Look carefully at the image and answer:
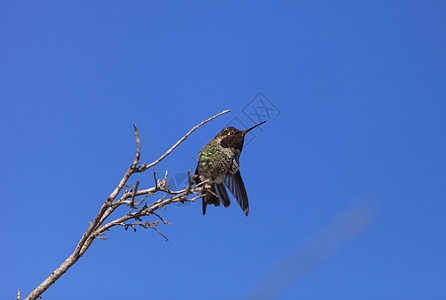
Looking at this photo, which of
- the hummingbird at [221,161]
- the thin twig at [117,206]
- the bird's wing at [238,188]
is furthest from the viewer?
the bird's wing at [238,188]

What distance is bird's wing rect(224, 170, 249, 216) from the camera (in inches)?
271

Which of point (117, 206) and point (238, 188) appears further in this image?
point (238, 188)

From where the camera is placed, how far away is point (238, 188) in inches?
273

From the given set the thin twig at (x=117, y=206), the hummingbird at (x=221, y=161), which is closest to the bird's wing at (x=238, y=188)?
the hummingbird at (x=221, y=161)

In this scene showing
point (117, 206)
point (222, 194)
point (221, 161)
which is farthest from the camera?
point (222, 194)

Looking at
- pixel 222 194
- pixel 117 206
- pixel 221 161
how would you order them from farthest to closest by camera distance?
pixel 222 194 → pixel 221 161 → pixel 117 206

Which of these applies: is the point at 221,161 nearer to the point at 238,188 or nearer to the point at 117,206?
the point at 238,188

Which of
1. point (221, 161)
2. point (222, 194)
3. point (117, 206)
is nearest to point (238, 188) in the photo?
point (222, 194)

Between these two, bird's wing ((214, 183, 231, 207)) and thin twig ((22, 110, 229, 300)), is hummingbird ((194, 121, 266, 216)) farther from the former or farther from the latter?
thin twig ((22, 110, 229, 300))

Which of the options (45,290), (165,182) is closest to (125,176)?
(165,182)

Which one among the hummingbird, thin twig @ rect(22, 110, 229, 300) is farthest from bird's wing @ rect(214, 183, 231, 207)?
thin twig @ rect(22, 110, 229, 300)

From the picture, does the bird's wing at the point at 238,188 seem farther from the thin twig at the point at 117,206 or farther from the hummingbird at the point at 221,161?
the thin twig at the point at 117,206

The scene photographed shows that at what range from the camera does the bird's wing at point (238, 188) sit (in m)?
6.88

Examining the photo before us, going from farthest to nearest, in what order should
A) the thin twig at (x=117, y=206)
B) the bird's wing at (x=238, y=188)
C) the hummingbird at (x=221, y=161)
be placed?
the bird's wing at (x=238, y=188), the hummingbird at (x=221, y=161), the thin twig at (x=117, y=206)
